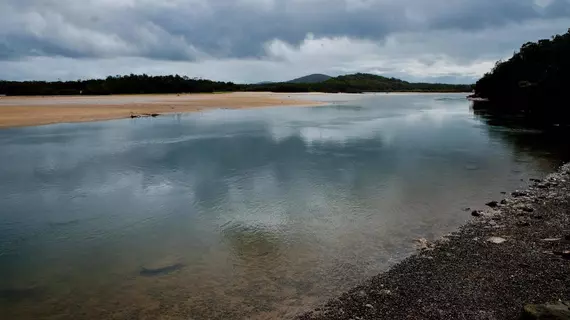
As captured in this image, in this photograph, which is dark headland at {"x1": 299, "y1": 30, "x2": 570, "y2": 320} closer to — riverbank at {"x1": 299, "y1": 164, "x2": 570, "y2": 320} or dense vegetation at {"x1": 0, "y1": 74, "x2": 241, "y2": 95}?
riverbank at {"x1": 299, "y1": 164, "x2": 570, "y2": 320}

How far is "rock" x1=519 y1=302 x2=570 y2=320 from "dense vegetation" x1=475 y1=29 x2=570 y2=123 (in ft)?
176

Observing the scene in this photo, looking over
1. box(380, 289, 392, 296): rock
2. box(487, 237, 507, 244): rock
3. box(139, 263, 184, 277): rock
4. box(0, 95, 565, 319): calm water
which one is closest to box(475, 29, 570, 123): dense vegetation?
box(0, 95, 565, 319): calm water

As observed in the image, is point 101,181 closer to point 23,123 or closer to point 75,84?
point 23,123

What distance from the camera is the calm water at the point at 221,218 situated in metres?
10.3

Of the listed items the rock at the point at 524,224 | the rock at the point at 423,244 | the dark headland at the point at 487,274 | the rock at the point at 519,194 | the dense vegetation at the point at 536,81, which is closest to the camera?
the dark headland at the point at 487,274

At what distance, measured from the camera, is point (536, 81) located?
69.9 meters

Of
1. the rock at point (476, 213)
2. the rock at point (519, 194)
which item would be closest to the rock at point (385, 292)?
the rock at point (476, 213)

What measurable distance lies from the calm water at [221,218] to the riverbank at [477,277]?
2.78ft

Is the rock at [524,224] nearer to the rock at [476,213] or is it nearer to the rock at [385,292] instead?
the rock at [476,213]

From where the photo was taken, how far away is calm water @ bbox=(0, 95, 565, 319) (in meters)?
10.3

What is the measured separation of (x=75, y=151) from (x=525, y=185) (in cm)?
2886

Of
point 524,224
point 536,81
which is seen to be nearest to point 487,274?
point 524,224

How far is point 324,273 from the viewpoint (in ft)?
36.7

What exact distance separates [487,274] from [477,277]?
312mm
